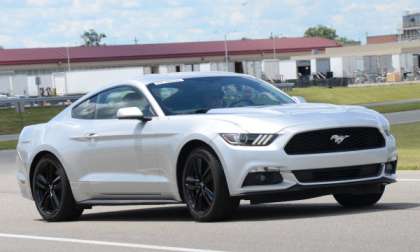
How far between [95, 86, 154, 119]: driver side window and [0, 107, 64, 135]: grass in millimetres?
34282

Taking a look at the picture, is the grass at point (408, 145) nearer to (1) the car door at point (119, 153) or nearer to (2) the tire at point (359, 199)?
(2) the tire at point (359, 199)

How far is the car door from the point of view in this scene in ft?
36.0

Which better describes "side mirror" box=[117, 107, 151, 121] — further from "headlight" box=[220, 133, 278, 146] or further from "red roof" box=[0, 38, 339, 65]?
"red roof" box=[0, 38, 339, 65]

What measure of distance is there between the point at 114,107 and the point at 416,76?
89542 millimetres

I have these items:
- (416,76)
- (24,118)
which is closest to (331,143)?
(24,118)

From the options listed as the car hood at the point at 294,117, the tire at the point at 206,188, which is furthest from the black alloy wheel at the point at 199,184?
the car hood at the point at 294,117

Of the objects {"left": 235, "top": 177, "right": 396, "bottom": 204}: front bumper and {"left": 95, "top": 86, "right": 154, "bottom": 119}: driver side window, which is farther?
{"left": 95, "top": 86, "right": 154, "bottom": 119}: driver side window

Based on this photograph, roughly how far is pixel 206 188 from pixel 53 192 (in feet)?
7.91

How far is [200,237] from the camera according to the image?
933 centimetres

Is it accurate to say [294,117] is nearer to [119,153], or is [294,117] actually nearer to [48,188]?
[119,153]

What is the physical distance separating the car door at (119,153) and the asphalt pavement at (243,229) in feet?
1.09

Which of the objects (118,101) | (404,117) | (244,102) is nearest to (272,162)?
(244,102)

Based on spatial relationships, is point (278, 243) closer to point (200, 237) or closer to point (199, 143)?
point (200, 237)

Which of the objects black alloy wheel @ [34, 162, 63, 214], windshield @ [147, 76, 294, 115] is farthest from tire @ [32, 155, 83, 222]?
windshield @ [147, 76, 294, 115]
